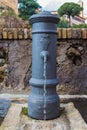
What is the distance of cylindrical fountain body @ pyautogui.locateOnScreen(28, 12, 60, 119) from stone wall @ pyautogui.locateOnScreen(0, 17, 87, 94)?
3.41 ft

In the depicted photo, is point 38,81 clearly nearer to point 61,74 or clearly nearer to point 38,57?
point 38,57

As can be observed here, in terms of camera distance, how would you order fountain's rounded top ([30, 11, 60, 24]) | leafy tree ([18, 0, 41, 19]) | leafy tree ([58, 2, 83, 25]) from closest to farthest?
fountain's rounded top ([30, 11, 60, 24]) → leafy tree ([18, 0, 41, 19]) → leafy tree ([58, 2, 83, 25])

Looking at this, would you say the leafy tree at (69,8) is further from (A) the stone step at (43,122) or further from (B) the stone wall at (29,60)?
(A) the stone step at (43,122)

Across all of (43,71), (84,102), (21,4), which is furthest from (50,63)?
(21,4)

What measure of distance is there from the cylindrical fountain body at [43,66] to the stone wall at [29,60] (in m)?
1.04

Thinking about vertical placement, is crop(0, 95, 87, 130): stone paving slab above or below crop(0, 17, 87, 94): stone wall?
below

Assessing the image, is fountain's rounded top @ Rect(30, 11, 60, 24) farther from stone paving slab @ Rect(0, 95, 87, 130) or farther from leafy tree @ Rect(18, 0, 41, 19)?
leafy tree @ Rect(18, 0, 41, 19)

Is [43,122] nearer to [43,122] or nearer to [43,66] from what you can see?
[43,122]

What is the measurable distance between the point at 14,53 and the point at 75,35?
84 cm

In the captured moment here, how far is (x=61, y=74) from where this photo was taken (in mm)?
4168

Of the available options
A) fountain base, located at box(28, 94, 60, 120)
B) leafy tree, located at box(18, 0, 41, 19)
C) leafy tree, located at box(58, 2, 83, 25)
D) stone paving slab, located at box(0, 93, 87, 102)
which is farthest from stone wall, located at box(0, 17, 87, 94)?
leafy tree, located at box(58, 2, 83, 25)

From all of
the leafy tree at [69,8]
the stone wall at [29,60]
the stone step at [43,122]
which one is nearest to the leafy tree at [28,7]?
the leafy tree at [69,8]

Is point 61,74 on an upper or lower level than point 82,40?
lower

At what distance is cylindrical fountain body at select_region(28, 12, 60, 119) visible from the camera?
3.00m
